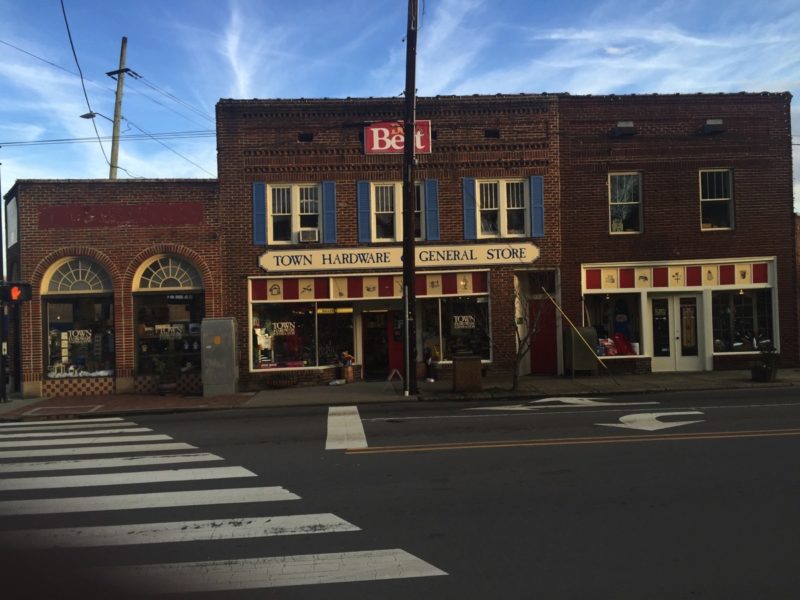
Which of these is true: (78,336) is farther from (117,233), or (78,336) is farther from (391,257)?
(391,257)

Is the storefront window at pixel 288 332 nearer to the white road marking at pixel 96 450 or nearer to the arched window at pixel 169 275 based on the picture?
the arched window at pixel 169 275

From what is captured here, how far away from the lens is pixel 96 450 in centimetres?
940

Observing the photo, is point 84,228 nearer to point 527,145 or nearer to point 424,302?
point 424,302

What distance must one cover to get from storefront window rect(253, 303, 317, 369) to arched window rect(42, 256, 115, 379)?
4175mm

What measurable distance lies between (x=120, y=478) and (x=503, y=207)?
13.4 metres

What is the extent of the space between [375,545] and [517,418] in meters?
6.78

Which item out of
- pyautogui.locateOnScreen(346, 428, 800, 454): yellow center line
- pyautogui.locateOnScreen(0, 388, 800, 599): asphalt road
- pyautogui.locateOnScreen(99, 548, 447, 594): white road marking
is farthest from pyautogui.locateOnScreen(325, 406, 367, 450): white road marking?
pyautogui.locateOnScreen(99, 548, 447, 594): white road marking

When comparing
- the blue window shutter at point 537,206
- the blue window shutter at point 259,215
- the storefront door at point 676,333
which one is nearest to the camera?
the blue window shutter at point 259,215

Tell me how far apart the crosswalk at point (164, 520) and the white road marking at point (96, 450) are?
1 cm

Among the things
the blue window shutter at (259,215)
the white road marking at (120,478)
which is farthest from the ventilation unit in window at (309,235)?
the white road marking at (120,478)

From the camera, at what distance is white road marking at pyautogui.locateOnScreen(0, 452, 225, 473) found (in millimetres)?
8211

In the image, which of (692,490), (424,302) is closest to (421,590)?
(692,490)

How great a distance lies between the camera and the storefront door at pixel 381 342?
60.7 ft

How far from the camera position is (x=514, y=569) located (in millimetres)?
4586
